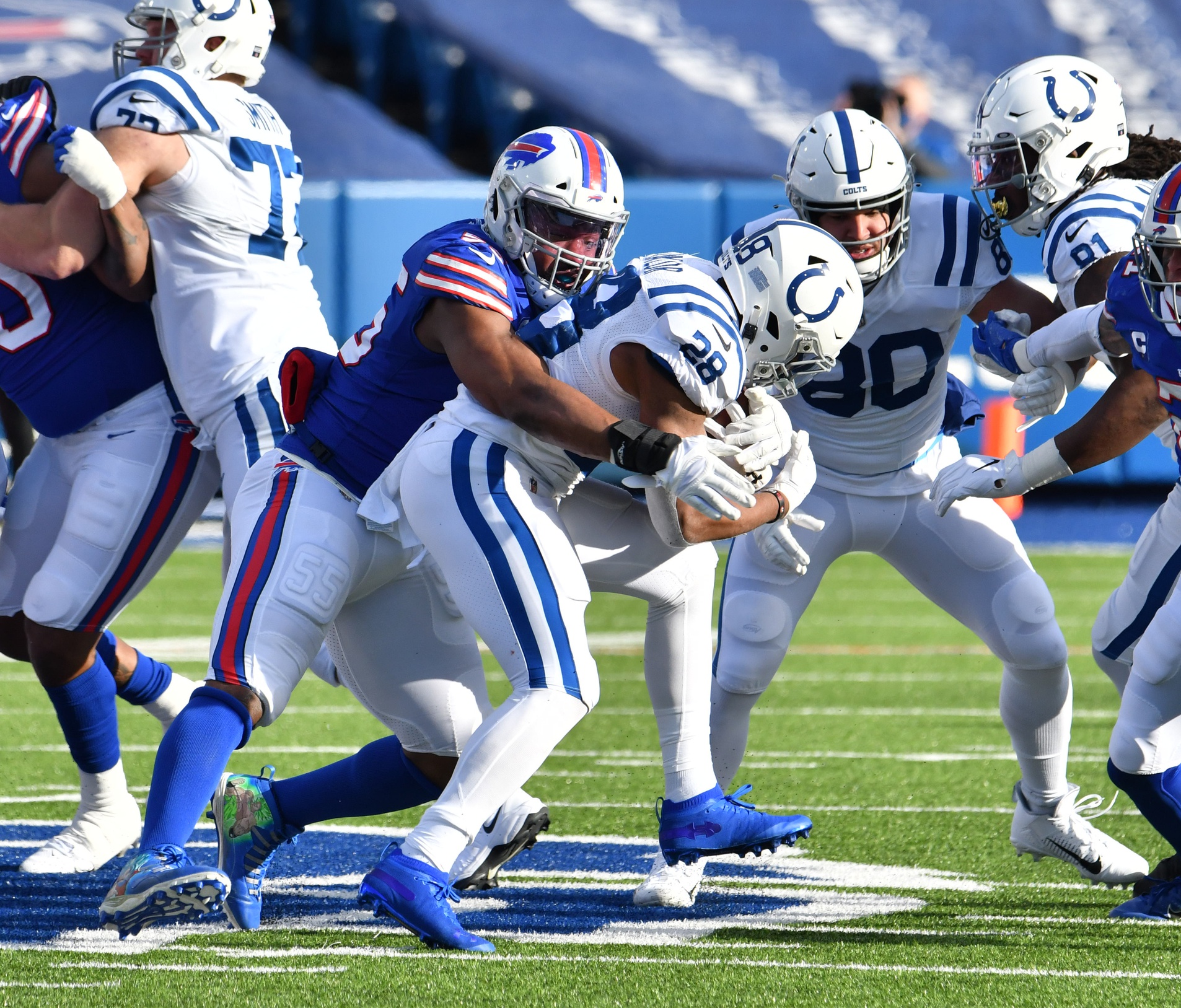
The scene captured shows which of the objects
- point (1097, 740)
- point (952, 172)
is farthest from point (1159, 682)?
point (952, 172)

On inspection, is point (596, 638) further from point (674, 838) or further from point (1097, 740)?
point (674, 838)

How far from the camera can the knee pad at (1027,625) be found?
10.8ft

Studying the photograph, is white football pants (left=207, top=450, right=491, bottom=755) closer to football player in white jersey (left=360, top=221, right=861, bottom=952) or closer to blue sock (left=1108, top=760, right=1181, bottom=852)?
football player in white jersey (left=360, top=221, right=861, bottom=952)

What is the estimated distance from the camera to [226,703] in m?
2.64

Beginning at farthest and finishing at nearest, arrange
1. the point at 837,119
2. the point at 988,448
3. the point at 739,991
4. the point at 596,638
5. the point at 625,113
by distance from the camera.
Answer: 1. the point at 625,113
2. the point at 988,448
3. the point at 596,638
4. the point at 837,119
5. the point at 739,991

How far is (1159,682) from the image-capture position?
9.22 feet

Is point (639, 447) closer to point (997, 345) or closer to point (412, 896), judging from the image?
point (412, 896)

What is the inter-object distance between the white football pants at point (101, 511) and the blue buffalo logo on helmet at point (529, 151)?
0.96 metres

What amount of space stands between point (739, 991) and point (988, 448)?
342 inches

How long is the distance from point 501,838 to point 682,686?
1.56 feet

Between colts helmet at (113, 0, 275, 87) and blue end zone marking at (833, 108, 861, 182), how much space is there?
1227mm

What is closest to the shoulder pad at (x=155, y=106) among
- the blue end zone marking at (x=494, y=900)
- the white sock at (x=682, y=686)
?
the white sock at (x=682, y=686)

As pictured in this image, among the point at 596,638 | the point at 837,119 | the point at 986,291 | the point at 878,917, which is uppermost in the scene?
the point at 837,119

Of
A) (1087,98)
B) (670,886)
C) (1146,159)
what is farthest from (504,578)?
(1146,159)
